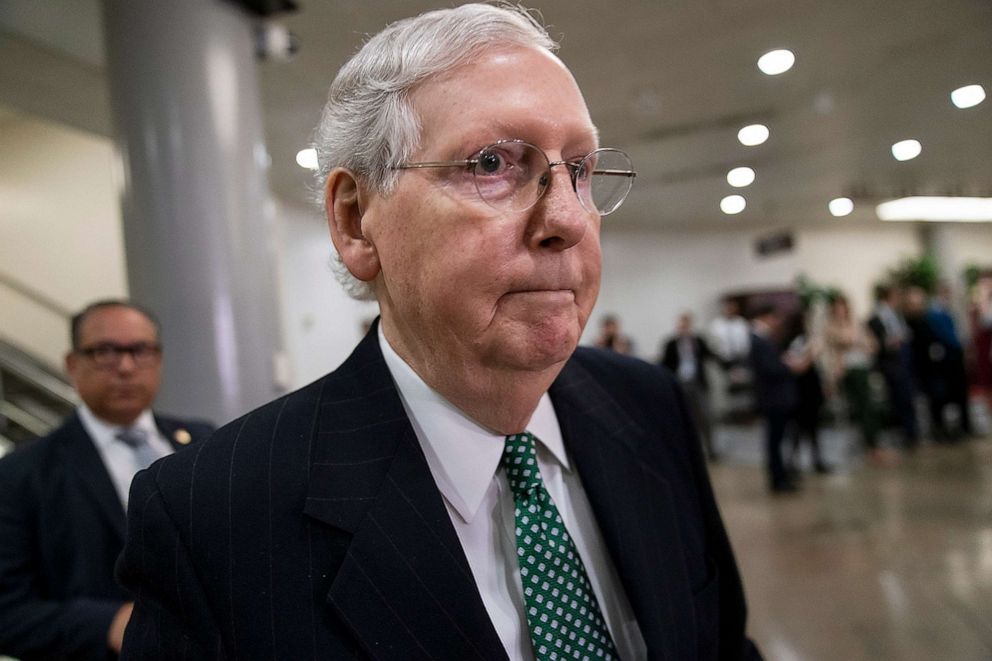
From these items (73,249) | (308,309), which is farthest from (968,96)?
(73,249)

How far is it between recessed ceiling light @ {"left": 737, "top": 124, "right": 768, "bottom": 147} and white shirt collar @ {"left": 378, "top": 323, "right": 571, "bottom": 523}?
4350 millimetres

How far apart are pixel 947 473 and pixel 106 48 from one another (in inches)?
260

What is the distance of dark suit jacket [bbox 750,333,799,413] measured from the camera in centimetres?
650

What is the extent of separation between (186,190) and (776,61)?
11.1 ft

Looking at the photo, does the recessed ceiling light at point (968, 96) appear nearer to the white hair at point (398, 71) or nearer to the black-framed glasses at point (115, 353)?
the white hair at point (398, 71)

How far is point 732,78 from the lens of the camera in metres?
4.62

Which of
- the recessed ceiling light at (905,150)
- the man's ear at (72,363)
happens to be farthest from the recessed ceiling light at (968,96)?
the man's ear at (72,363)

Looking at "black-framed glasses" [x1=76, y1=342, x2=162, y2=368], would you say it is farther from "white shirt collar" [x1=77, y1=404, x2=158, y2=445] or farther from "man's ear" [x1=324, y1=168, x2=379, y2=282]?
"man's ear" [x1=324, y1=168, x2=379, y2=282]

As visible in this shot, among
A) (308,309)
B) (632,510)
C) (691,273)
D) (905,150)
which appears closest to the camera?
(632,510)

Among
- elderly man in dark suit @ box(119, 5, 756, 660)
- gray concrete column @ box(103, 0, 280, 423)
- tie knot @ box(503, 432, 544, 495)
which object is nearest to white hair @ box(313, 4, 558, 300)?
elderly man in dark suit @ box(119, 5, 756, 660)

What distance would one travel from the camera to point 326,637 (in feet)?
2.74

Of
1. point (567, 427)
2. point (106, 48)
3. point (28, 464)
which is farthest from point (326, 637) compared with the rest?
point (106, 48)

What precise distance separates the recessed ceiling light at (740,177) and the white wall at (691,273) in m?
7.29

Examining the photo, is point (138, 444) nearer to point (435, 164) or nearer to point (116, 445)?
point (116, 445)
